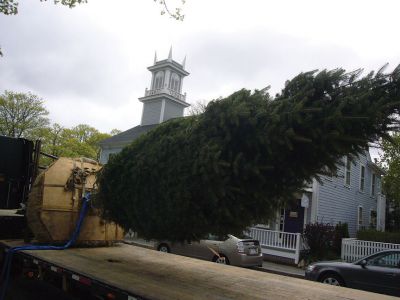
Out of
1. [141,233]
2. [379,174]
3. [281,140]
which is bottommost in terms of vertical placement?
[141,233]

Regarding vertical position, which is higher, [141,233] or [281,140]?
[281,140]

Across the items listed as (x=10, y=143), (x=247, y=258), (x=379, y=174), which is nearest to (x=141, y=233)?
(x=10, y=143)

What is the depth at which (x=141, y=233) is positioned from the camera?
5301mm

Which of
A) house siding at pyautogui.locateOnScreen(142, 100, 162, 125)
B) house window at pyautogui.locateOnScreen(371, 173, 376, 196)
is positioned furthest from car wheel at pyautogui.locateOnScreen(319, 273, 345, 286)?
house siding at pyautogui.locateOnScreen(142, 100, 162, 125)

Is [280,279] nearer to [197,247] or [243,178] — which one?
[243,178]

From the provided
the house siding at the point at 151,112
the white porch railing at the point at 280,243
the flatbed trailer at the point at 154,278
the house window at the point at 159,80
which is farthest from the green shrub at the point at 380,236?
the house window at the point at 159,80

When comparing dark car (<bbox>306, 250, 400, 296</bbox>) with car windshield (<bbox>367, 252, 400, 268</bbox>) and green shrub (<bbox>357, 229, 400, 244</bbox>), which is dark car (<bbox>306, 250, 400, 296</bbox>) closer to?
car windshield (<bbox>367, 252, 400, 268</bbox>)

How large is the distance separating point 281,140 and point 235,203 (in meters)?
0.92

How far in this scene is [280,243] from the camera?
728 inches

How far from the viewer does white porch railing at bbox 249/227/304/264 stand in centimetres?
1772

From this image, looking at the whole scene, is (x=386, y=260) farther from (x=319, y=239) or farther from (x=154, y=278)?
(x=319, y=239)

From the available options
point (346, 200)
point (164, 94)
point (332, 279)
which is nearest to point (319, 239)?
point (346, 200)

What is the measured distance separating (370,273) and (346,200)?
49.4 ft

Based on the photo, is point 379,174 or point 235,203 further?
point 379,174
